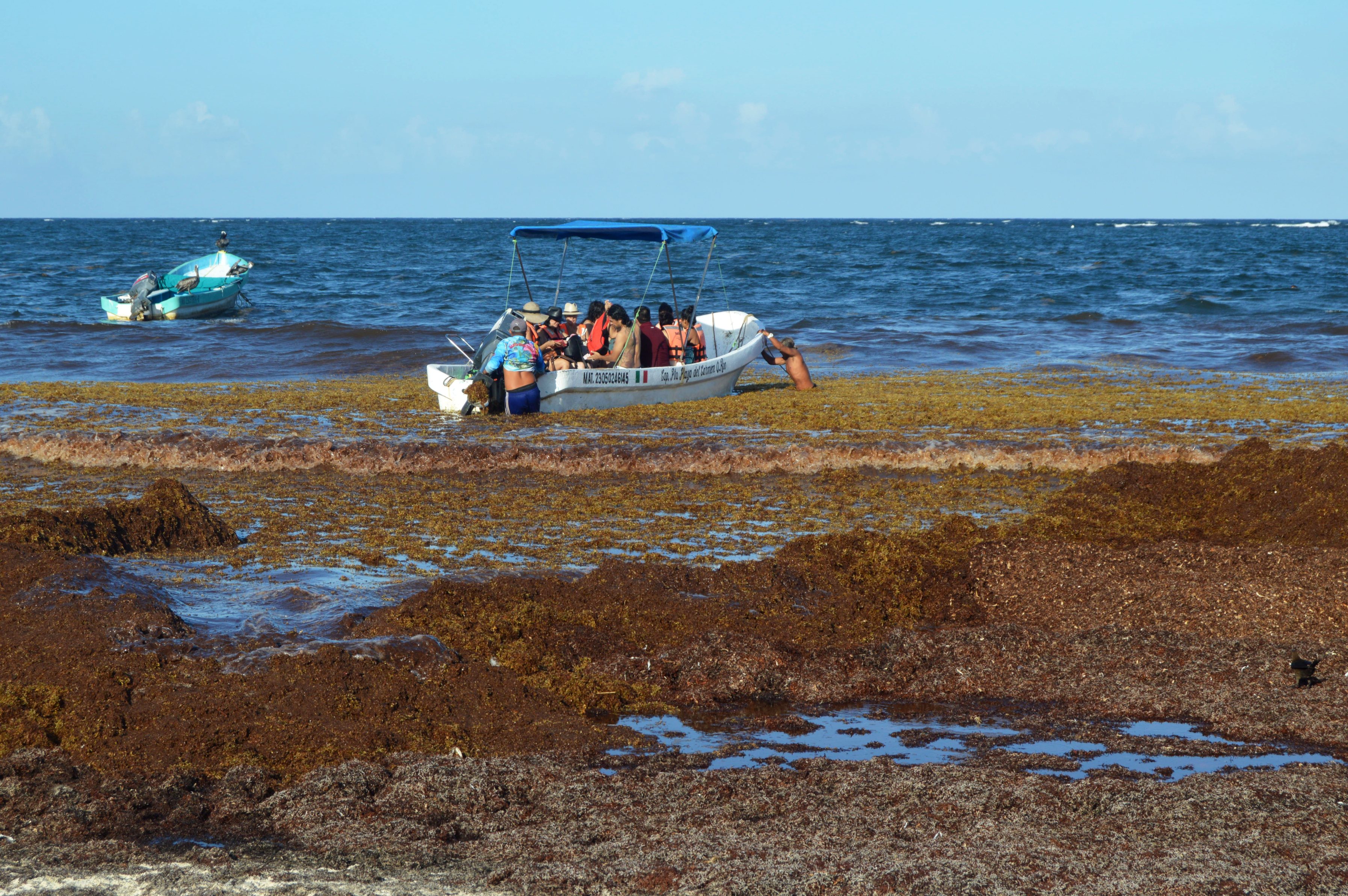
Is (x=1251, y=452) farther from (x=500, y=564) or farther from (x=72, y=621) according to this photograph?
(x=72, y=621)

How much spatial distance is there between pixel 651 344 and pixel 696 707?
35.7ft

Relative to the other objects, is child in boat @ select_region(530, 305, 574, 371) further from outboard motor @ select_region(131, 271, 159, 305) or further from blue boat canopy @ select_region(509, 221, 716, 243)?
outboard motor @ select_region(131, 271, 159, 305)

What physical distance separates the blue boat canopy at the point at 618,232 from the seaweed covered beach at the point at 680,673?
587cm

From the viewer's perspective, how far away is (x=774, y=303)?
3553 cm

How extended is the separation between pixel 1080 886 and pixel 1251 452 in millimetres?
7275

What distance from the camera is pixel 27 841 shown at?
3.93 metres

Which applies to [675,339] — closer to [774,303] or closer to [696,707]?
[696,707]

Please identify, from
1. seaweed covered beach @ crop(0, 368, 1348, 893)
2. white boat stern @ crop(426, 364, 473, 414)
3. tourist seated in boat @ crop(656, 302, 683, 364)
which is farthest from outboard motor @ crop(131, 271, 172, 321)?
seaweed covered beach @ crop(0, 368, 1348, 893)

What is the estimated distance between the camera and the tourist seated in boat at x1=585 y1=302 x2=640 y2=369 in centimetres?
1583

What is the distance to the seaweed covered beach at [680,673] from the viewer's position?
387 centimetres

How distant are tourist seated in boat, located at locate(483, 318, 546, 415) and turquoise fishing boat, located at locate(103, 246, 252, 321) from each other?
19.2 meters

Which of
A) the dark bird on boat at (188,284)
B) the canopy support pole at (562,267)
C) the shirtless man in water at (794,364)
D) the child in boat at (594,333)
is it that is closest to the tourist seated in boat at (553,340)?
the child in boat at (594,333)

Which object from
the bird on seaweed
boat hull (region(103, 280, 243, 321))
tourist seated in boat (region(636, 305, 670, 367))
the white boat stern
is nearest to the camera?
the bird on seaweed

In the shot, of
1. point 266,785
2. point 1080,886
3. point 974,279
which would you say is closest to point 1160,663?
point 1080,886
